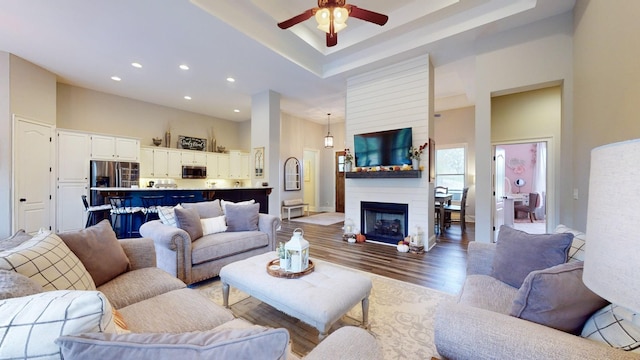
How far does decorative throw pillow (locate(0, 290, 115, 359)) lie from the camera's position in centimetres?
56

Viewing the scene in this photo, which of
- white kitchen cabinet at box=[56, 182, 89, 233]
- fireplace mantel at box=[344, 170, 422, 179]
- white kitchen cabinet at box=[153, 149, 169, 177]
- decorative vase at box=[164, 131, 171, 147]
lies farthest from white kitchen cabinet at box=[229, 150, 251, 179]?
fireplace mantel at box=[344, 170, 422, 179]

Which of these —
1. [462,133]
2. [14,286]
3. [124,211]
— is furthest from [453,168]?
[14,286]

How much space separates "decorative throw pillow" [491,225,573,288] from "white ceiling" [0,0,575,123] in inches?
123

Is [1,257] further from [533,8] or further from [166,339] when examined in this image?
[533,8]

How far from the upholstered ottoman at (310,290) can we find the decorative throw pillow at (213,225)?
1.13 meters

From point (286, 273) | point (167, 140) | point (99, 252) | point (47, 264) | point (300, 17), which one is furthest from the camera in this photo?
point (167, 140)

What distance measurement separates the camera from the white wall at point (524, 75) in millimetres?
3172

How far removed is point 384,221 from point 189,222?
3492 mm

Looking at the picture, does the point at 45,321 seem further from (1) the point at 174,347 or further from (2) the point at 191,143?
(2) the point at 191,143

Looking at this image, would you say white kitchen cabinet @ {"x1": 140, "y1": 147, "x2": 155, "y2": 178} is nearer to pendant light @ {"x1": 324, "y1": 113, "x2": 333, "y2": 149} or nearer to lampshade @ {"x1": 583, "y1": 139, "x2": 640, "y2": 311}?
pendant light @ {"x1": 324, "y1": 113, "x2": 333, "y2": 149}

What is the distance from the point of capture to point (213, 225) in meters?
3.20

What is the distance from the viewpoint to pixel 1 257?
1.06 metres

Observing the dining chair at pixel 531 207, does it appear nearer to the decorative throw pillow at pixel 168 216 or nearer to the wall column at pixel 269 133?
the wall column at pixel 269 133

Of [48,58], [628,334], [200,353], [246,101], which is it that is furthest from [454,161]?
[48,58]
